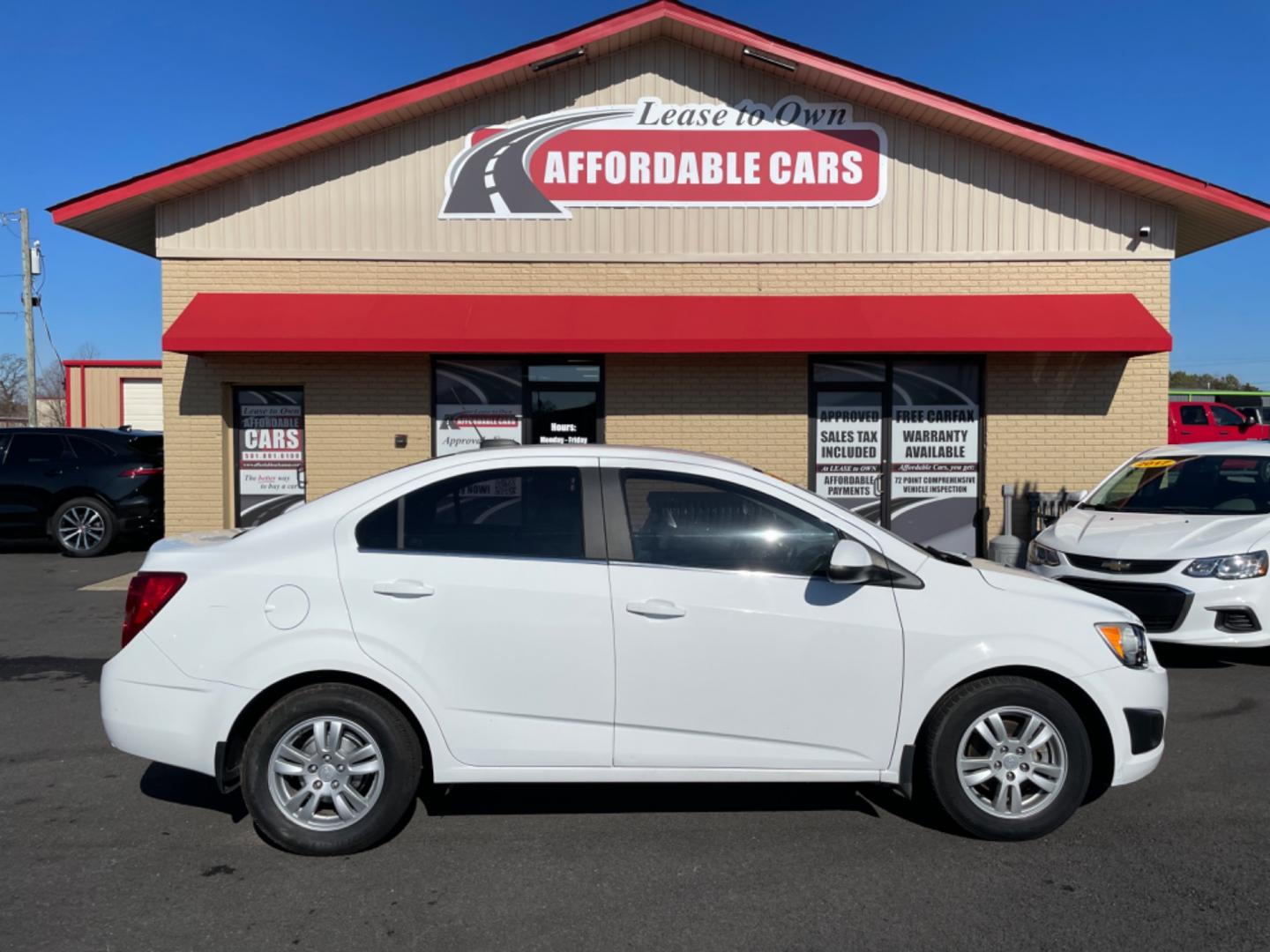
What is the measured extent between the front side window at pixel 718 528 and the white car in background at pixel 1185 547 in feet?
12.5

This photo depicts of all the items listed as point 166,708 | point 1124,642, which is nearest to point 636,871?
point 166,708

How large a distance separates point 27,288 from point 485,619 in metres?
30.3

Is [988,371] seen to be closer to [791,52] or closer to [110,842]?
[791,52]

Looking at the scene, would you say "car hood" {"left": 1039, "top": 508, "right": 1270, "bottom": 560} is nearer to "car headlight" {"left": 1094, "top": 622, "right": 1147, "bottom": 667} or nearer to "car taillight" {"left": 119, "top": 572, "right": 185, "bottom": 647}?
"car headlight" {"left": 1094, "top": 622, "right": 1147, "bottom": 667}

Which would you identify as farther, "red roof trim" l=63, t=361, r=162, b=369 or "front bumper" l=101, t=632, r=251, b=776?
"red roof trim" l=63, t=361, r=162, b=369

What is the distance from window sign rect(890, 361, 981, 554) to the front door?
7808 millimetres

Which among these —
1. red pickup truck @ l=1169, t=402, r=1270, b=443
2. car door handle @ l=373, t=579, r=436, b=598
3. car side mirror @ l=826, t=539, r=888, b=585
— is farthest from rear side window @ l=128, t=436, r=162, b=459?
red pickup truck @ l=1169, t=402, r=1270, b=443

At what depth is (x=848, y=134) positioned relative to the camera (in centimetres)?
A: 1127

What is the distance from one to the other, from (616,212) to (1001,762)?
341 inches

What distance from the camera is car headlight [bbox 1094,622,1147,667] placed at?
4070 millimetres

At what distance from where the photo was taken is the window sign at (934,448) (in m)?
11.4

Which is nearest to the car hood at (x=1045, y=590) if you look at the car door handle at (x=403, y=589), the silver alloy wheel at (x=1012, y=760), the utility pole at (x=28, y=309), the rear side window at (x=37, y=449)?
the silver alloy wheel at (x=1012, y=760)

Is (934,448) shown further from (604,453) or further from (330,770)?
(330,770)

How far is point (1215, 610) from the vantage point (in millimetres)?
6512
